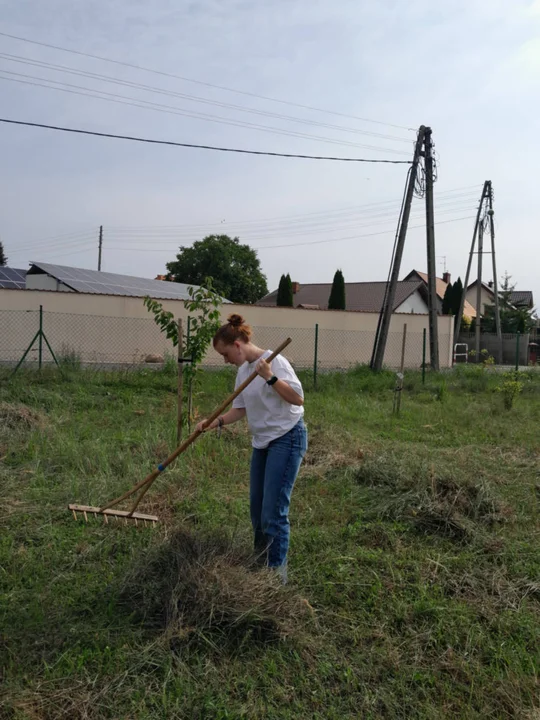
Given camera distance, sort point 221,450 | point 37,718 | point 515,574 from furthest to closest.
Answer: point 221,450 → point 515,574 → point 37,718

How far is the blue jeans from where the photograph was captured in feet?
10.1

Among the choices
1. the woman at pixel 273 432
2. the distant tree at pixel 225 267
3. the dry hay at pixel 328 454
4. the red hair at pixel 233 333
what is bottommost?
the dry hay at pixel 328 454

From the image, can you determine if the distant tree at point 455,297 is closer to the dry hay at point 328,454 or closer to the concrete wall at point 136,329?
the concrete wall at point 136,329

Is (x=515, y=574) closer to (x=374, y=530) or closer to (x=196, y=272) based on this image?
(x=374, y=530)

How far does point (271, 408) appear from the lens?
3094 millimetres

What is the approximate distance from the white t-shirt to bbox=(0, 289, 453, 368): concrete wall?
9.32 metres

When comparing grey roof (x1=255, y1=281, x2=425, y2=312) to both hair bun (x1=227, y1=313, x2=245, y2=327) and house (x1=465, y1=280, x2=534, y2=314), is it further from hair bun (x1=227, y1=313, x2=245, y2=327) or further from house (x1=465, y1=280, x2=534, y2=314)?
hair bun (x1=227, y1=313, x2=245, y2=327)

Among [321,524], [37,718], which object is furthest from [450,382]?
[37,718]

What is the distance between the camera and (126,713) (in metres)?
2.27

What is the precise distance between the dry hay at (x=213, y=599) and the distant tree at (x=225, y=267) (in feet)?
143

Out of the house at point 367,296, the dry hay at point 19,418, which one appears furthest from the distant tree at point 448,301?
the dry hay at point 19,418

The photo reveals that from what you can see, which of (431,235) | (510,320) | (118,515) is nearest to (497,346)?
(510,320)

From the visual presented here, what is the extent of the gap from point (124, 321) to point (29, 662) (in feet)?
42.6

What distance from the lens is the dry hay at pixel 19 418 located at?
6445mm
